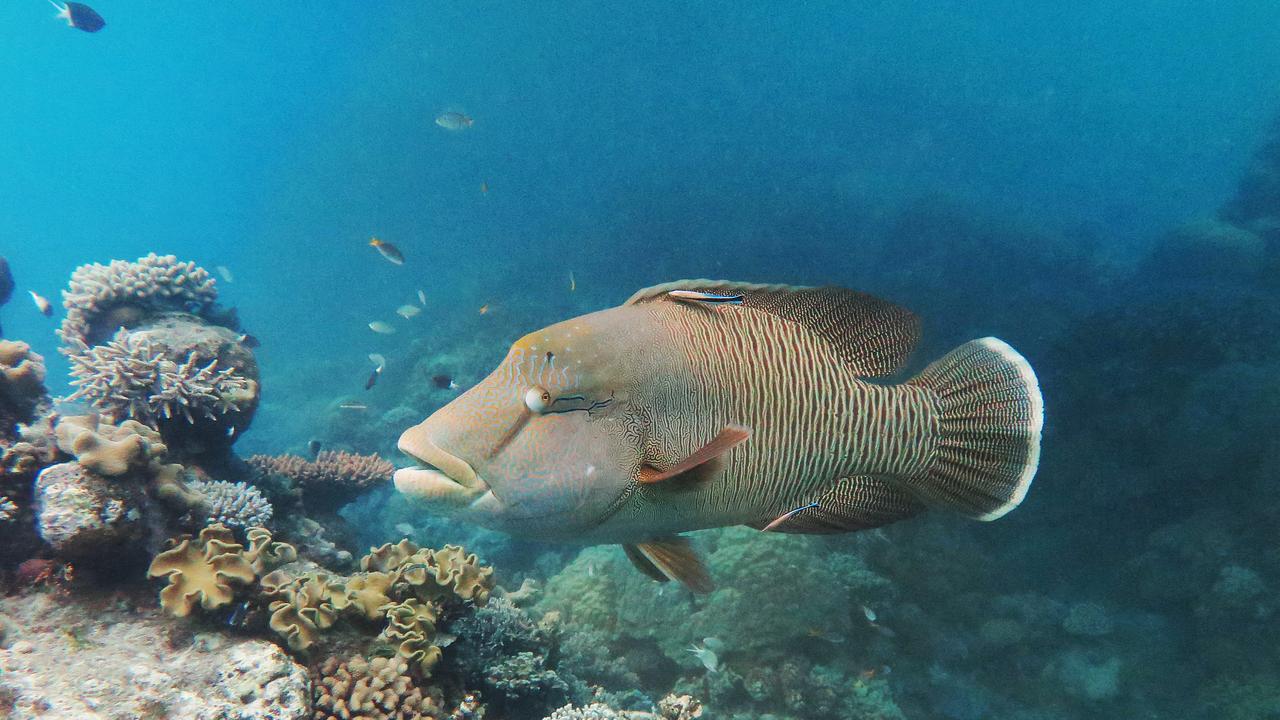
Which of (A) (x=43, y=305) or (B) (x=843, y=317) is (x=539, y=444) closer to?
(B) (x=843, y=317)

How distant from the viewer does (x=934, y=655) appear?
7.80m

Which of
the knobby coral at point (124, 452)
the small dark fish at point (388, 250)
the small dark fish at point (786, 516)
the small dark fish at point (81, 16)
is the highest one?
the small dark fish at point (81, 16)

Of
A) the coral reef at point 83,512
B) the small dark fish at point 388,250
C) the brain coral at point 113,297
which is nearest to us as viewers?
the coral reef at point 83,512

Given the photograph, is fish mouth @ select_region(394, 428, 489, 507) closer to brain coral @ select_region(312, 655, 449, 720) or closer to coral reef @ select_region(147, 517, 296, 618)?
brain coral @ select_region(312, 655, 449, 720)

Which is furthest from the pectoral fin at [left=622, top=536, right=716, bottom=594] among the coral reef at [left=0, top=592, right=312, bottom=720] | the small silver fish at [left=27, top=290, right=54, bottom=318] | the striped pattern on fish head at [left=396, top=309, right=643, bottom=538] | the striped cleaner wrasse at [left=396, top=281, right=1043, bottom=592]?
the small silver fish at [left=27, top=290, right=54, bottom=318]

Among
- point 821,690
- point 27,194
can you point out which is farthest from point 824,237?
point 27,194

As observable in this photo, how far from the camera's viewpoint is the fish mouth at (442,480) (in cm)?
161

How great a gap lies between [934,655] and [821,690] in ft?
7.54

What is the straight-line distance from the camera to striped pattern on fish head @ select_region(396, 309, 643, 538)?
5.30 feet

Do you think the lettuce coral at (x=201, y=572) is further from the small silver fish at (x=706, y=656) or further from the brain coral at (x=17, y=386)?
the small silver fish at (x=706, y=656)

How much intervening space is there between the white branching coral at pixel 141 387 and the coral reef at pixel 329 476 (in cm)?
131

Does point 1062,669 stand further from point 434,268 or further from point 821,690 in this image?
point 434,268

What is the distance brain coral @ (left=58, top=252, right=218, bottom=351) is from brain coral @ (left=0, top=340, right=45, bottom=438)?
7.10ft

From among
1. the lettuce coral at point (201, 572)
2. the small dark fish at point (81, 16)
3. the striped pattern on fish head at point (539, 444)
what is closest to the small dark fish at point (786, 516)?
the striped pattern on fish head at point (539, 444)
